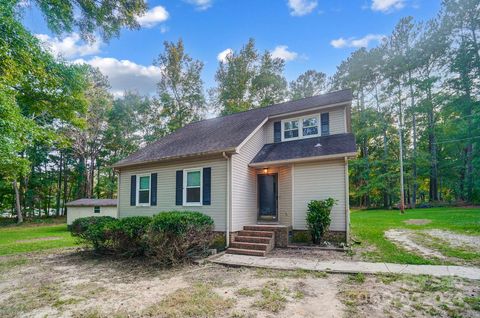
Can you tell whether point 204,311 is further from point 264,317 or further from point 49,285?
point 49,285

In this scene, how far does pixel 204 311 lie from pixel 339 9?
12.2 m

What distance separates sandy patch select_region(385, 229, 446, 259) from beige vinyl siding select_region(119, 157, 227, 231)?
5831 millimetres

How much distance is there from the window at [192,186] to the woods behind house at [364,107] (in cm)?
1491

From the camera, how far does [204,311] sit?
382 cm

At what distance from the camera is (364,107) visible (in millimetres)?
27000

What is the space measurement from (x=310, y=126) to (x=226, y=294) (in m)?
8.01

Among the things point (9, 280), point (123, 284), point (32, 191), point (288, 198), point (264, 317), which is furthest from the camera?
point (32, 191)

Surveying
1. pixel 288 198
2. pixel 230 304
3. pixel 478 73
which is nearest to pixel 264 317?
pixel 230 304

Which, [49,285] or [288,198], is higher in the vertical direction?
[288,198]

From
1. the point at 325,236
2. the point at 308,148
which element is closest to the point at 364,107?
the point at 308,148

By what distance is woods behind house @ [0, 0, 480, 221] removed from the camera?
2133 centimetres

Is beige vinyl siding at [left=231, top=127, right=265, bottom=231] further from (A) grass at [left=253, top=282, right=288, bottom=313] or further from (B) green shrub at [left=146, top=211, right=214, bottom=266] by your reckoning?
→ (A) grass at [left=253, top=282, right=288, bottom=313]

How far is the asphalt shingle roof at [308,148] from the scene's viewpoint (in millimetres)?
8743

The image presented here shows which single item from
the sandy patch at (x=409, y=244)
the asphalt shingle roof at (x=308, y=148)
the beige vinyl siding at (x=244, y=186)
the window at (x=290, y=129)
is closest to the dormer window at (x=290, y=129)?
the window at (x=290, y=129)
